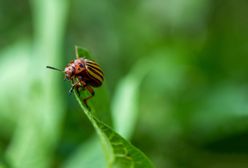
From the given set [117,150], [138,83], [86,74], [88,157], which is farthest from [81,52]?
[138,83]

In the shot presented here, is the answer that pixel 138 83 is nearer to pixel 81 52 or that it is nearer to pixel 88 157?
pixel 88 157

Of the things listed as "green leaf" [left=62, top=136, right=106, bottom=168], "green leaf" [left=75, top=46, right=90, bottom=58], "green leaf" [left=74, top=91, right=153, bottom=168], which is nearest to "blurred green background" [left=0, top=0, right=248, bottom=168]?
"green leaf" [left=62, top=136, right=106, bottom=168]

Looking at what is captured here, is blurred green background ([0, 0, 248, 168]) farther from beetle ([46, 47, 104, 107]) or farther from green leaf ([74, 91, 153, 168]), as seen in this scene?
green leaf ([74, 91, 153, 168])

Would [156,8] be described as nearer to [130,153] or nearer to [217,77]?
[217,77]

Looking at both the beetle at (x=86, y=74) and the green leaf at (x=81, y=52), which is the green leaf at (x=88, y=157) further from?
the green leaf at (x=81, y=52)

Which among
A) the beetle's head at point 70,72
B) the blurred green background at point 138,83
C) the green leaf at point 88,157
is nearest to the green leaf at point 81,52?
the blurred green background at point 138,83

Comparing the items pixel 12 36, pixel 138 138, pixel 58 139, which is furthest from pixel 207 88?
pixel 12 36
